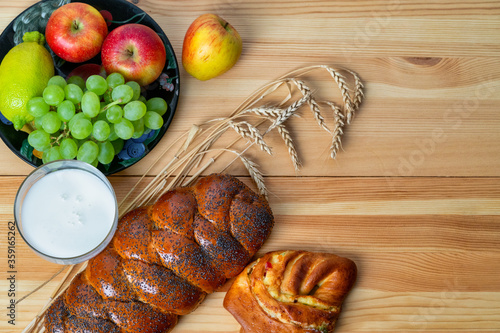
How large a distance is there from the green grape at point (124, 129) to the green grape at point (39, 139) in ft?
0.54

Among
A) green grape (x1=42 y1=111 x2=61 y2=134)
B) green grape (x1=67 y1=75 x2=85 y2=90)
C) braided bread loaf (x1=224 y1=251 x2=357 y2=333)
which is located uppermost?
green grape (x1=67 y1=75 x2=85 y2=90)

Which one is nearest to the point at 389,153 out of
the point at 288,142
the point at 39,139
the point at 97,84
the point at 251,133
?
the point at 288,142

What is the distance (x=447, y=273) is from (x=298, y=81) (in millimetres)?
710

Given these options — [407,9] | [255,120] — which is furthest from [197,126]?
[407,9]

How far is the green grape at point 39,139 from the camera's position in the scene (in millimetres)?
1063

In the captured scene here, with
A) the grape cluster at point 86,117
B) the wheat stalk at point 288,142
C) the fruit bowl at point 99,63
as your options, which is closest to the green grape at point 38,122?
the grape cluster at point 86,117

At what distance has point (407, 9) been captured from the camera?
4.42 ft

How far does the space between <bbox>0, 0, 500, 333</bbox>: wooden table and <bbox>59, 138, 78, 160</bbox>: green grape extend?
20 cm

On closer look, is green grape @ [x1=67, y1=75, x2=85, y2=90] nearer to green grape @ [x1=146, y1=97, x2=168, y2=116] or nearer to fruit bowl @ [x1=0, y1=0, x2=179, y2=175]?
fruit bowl @ [x1=0, y1=0, x2=179, y2=175]

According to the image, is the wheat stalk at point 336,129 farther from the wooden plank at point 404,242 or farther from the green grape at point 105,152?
the green grape at point 105,152

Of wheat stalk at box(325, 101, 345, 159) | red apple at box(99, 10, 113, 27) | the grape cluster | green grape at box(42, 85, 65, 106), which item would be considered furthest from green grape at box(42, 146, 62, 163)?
wheat stalk at box(325, 101, 345, 159)

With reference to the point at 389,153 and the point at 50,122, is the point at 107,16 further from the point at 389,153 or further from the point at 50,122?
the point at 389,153

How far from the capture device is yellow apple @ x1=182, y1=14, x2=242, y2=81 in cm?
115

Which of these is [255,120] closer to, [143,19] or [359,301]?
[143,19]
